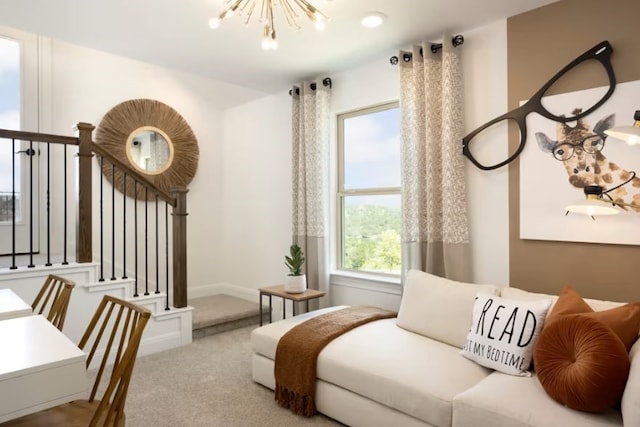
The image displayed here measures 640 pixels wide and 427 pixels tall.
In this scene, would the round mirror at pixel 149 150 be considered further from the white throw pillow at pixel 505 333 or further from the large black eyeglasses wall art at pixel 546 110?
the white throw pillow at pixel 505 333

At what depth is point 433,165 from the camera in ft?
10.3

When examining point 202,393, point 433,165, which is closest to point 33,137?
point 202,393

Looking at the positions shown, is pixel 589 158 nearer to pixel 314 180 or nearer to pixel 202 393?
pixel 314 180

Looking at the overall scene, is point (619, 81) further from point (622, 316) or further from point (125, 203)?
point (125, 203)

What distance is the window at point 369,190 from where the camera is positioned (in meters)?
3.66

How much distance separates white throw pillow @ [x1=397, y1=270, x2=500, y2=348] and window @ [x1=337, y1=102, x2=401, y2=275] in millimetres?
863

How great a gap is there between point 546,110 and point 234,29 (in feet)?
7.56

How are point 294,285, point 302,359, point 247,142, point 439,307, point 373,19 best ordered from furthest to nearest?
point 247,142 < point 294,285 < point 373,19 < point 439,307 < point 302,359

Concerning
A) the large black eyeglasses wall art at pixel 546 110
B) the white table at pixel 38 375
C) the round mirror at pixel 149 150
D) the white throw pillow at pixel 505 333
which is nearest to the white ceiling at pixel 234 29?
the large black eyeglasses wall art at pixel 546 110

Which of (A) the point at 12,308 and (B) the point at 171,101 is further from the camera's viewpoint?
(B) the point at 171,101

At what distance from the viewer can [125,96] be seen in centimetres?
449

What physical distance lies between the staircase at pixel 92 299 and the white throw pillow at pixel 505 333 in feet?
8.42

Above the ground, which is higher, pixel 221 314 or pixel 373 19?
pixel 373 19

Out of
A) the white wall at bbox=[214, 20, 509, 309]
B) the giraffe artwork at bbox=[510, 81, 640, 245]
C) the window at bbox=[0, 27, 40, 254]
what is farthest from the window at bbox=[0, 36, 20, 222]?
the giraffe artwork at bbox=[510, 81, 640, 245]
